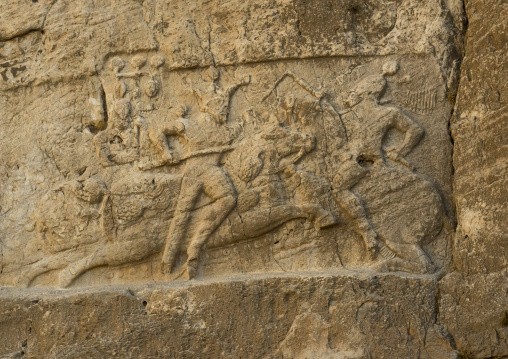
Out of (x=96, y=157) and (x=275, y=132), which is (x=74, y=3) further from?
(x=275, y=132)

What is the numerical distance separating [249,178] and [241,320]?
1203 mm

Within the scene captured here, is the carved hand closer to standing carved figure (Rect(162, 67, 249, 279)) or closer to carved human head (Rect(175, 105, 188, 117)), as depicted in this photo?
standing carved figure (Rect(162, 67, 249, 279))

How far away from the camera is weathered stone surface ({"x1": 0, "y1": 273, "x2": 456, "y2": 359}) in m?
6.71

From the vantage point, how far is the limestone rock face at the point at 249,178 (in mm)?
6754

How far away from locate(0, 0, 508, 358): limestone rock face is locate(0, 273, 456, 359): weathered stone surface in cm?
2

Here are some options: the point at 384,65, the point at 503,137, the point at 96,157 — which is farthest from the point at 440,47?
the point at 96,157

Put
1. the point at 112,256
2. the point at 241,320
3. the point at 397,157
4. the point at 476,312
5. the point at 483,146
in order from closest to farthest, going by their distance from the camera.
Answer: the point at 476,312 < the point at 241,320 < the point at 483,146 < the point at 112,256 < the point at 397,157

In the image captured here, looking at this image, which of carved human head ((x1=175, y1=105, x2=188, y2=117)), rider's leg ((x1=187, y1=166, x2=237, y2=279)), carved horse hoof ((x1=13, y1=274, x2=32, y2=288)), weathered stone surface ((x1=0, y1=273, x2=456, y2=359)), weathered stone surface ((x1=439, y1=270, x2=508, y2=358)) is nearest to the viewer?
weathered stone surface ((x1=439, y1=270, x2=508, y2=358))

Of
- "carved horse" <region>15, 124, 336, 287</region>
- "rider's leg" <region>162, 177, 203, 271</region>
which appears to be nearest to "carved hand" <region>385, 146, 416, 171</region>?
"carved horse" <region>15, 124, 336, 287</region>

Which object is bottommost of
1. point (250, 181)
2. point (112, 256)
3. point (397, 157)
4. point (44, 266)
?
point (44, 266)

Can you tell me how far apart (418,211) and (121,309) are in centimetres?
261

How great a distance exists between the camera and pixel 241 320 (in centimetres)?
677

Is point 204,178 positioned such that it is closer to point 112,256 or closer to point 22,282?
point 112,256

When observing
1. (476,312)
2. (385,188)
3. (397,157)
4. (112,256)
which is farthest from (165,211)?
(476,312)
